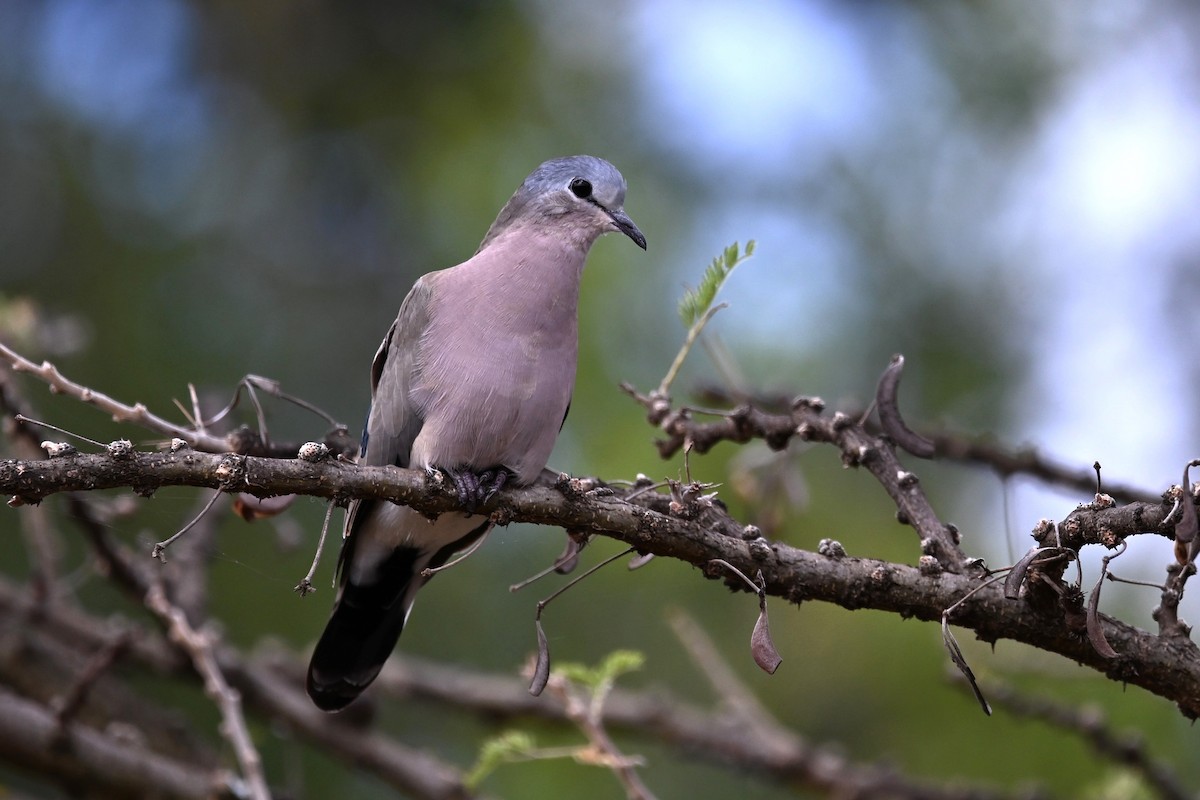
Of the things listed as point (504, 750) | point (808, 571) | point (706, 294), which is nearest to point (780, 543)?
point (808, 571)

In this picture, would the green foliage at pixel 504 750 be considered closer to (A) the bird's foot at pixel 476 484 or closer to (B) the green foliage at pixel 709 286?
(A) the bird's foot at pixel 476 484

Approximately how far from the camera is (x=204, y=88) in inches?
344

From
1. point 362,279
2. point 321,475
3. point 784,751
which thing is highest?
point 362,279

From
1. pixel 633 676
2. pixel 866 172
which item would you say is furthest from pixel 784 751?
pixel 866 172

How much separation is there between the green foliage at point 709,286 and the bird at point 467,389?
51 centimetres

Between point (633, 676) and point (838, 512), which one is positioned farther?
point (633, 676)

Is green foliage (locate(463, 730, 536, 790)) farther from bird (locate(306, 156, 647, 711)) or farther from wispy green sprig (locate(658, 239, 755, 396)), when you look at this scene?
wispy green sprig (locate(658, 239, 755, 396))

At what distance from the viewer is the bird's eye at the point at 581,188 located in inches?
147

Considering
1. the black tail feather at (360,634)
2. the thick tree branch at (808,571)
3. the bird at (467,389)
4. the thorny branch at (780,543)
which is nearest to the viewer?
the thorny branch at (780,543)

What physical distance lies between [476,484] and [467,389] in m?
0.37

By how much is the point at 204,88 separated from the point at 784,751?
684cm

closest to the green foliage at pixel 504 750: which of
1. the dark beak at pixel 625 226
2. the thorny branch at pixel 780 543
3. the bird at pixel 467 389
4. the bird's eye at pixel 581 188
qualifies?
the bird at pixel 467 389

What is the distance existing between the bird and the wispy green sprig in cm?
44

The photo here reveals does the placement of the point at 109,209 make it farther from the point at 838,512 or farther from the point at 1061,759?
the point at 1061,759
